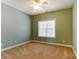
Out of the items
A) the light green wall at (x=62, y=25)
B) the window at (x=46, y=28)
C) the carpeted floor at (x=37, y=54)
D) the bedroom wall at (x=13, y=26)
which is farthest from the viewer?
the window at (x=46, y=28)

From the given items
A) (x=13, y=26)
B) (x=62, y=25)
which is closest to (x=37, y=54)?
Answer: (x=13, y=26)

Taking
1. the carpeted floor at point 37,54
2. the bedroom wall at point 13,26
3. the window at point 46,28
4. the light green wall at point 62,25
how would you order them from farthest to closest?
the window at point 46,28, the light green wall at point 62,25, the bedroom wall at point 13,26, the carpeted floor at point 37,54

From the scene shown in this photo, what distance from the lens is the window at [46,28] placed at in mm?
5223

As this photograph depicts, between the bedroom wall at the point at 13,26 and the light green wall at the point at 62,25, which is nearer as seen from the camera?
the bedroom wall at the point at 13,26

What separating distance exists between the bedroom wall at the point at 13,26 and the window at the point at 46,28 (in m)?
1.15

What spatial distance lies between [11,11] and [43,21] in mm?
2653

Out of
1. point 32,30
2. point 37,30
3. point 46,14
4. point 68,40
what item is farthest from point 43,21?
point 68,40

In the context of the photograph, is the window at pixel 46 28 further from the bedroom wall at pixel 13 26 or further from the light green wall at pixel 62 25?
the bedroom wall at pixel 13 26

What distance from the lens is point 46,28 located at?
5590mm

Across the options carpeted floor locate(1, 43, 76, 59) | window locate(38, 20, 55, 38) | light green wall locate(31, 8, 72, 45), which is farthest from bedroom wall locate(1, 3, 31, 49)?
light green wall locate(31, 8, 72, 45)

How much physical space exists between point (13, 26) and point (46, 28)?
2.60 meters

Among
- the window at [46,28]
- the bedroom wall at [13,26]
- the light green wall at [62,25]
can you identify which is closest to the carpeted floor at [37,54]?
the bedroom wall at [13,26]

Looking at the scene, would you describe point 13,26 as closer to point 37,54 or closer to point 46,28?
point 37,54

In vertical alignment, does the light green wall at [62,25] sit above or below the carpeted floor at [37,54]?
above
